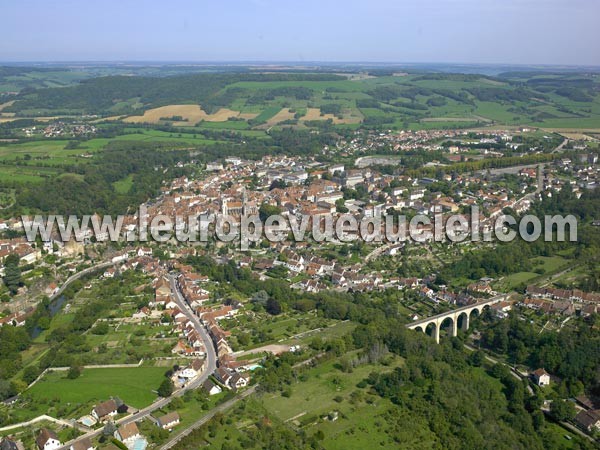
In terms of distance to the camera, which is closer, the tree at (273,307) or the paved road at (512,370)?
the paved road at (512,370)

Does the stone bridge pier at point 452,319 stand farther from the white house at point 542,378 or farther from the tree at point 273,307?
the tree at point 273,307

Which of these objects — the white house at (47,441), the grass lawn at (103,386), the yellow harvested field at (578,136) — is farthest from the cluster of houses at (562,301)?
the yellow harvested field at (578,136)

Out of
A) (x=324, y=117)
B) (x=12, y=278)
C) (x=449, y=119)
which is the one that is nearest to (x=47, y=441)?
(x=12, y=278)

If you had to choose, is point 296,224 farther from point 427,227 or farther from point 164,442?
point 164,442

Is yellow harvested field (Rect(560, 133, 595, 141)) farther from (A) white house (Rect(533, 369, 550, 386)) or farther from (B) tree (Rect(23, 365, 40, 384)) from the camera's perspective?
(B) tree (Rect(23, 365, 40, 384))

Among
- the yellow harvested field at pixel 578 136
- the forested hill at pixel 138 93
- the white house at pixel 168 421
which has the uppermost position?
the forested hill at pixel 138 93

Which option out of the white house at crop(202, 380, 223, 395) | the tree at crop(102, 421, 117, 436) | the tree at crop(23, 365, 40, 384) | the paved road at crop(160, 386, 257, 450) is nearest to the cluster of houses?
the paved road at crop(160, 386, 257, 450)

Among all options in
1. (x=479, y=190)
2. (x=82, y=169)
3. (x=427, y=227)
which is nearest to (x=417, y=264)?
(x=427, y=227)
